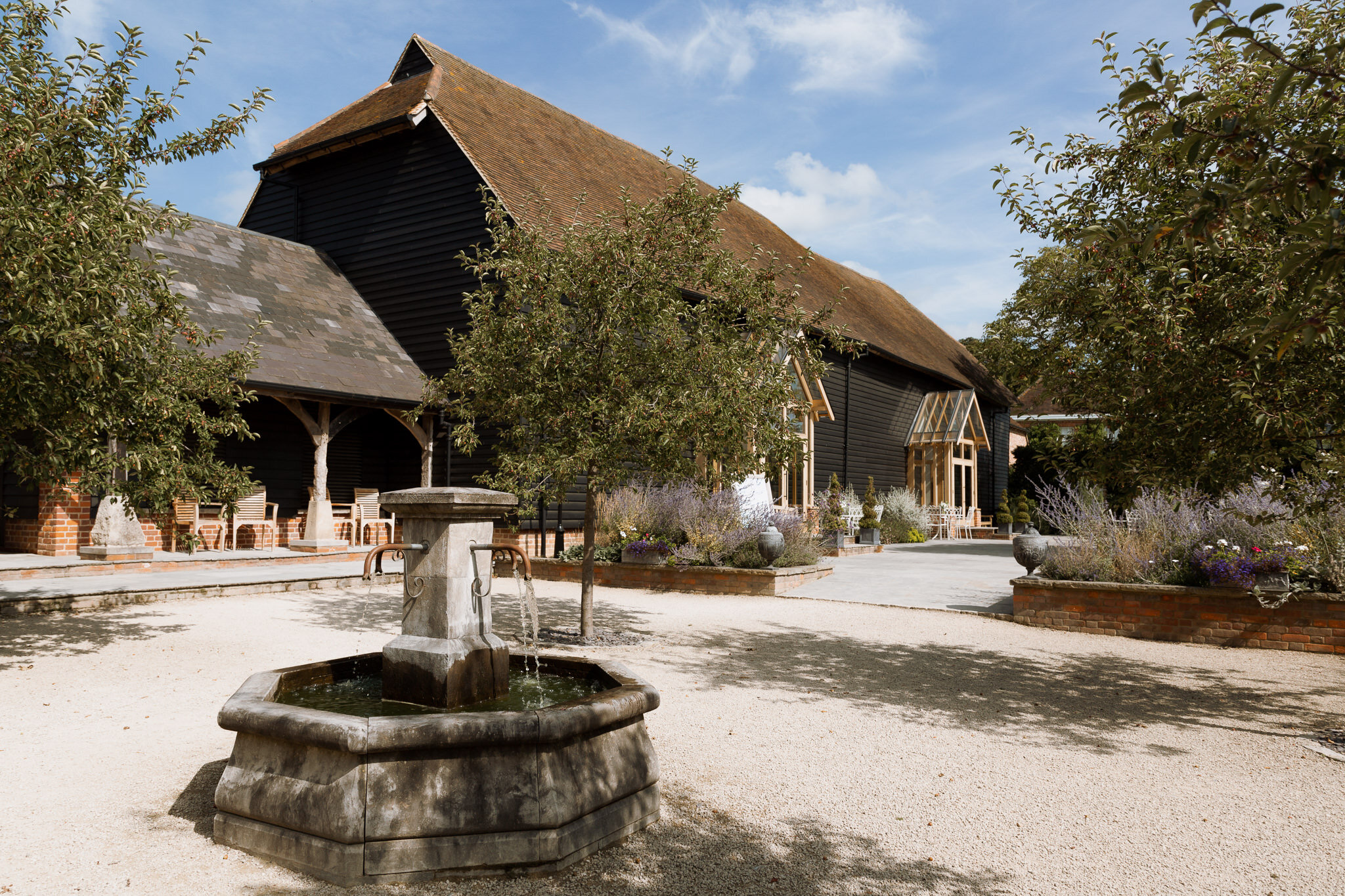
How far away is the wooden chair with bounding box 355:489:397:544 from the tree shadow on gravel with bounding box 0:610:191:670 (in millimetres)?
5922

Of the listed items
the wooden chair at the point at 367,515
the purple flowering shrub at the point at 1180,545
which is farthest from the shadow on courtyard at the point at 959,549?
the wooden chair at the point at 367,515

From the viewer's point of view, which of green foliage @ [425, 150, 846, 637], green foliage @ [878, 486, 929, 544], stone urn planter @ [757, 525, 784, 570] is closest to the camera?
green foliage @ [425, 150, 846, 637]

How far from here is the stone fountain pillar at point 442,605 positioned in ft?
13.2

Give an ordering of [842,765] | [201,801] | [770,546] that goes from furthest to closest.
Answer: [770,546] < [842,765] < [201,801]

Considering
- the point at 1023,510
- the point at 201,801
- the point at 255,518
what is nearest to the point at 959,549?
the point at 1023,510

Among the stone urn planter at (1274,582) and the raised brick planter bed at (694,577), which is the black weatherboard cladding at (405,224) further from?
the stone urn planter at (1274,582)

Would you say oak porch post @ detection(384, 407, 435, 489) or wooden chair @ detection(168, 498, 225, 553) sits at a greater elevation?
oak porch post @ detection(384, 407, 435, 489)

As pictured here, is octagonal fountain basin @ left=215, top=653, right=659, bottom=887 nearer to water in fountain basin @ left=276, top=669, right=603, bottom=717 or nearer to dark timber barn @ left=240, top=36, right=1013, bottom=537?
water in fountain basin @ left=276, top=669, right=603, bottom=717

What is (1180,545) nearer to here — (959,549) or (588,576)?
(588,576)

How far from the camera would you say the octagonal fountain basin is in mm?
3191

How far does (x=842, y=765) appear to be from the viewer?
4.65 meters

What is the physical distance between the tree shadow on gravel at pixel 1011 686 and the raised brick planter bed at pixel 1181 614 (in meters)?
0.43

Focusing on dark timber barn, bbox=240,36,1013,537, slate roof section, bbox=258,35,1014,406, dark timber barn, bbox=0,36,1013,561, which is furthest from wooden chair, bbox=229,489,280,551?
slate roof section, bbox=258,35,1014,406

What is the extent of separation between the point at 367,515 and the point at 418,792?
519 inches
